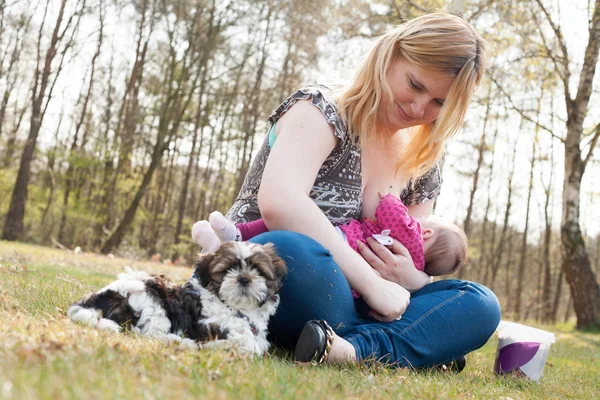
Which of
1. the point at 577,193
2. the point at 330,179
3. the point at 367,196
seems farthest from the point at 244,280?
the point at 577,193

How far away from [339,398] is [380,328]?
1.36 meters

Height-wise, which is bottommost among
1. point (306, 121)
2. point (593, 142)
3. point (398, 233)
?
point (398, 233)

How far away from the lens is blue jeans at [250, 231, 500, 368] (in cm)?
310

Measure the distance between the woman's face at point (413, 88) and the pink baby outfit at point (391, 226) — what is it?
604 mm

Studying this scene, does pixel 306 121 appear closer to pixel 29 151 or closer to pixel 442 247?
pixel 442 247

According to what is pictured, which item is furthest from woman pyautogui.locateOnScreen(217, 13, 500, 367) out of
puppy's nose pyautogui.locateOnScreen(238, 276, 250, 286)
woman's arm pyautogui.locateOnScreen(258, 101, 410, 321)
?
puppy's nose pyautogui.locateOnScreen(238, 276, 250, 286)

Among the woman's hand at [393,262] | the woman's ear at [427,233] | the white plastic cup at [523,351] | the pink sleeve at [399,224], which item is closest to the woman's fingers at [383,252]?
the woman's hand at [393,262]

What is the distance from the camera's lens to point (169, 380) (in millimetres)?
1737

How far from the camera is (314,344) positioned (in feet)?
9.21

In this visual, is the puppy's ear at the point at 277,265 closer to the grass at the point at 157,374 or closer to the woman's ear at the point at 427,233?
the grass at the point at 157,374

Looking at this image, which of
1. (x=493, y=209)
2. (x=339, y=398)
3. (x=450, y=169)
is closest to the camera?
(x=339, y=398)

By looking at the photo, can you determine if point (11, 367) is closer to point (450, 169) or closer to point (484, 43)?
point (484, 43)

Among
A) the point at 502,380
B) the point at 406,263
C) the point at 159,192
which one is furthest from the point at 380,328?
the point at 159,192

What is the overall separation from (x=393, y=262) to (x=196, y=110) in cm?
1900
